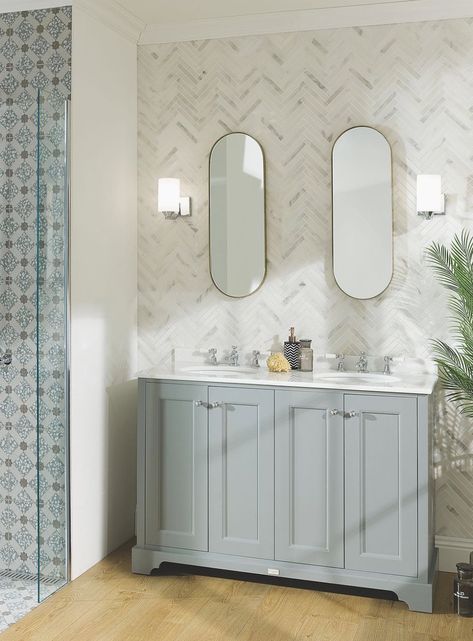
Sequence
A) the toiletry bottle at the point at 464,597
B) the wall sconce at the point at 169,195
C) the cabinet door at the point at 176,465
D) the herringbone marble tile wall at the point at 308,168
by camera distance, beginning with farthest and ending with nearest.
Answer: the wall sconce at the point at 169,195, the herringbone marble tile wall at the point at 308,168, the cabinet door at the point at 176,465, the toiletry bottle at the point at 464,597

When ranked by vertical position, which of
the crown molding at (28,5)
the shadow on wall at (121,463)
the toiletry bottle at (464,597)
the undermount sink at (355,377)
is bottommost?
the toiletry bottle at (464,597)

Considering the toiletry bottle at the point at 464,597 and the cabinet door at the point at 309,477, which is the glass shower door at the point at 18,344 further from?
the toiletry bottle at the point at 464,597

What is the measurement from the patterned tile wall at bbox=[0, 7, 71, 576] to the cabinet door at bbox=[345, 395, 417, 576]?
1.32 meters

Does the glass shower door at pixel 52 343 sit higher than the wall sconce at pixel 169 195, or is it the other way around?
the wall sconce at pixel 169 195

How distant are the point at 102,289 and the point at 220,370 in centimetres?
73

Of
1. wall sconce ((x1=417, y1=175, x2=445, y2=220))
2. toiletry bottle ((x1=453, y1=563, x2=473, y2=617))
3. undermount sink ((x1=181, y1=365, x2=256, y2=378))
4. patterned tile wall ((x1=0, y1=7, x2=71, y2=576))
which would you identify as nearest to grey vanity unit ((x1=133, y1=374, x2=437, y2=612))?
toiletry bottle ((x1=453, y1=563, x2=473, y2=617))

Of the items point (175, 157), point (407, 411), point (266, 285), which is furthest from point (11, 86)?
point (407, 411)

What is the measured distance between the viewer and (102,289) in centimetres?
379

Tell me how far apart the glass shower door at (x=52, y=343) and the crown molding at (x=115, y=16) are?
49 cm

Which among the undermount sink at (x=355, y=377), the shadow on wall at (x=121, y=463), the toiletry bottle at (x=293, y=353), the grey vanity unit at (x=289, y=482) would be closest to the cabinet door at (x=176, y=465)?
the grey vanity unit at (x=289, y=482)

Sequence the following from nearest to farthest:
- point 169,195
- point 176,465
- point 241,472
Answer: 1. point 241,472
2. point 176,465
3. point 169,195

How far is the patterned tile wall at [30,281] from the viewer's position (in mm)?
3324

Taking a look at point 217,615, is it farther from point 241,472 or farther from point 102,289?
point 102,289

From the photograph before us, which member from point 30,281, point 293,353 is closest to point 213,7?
point 30,281
